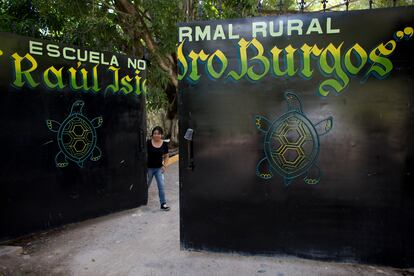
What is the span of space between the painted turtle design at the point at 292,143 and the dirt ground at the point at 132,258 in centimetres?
102

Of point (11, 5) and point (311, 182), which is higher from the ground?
point (11, 5)

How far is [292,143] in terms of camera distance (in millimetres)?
4324

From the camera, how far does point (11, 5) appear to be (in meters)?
10.3

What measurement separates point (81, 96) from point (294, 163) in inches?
140

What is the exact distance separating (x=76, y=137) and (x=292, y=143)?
3.44 meters

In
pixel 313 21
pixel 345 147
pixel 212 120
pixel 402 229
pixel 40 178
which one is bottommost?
pixel 402 229

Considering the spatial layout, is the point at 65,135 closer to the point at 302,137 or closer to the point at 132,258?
the point at 132,258

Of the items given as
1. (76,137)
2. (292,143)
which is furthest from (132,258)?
(292,143)

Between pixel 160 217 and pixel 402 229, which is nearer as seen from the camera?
pixel 402 229

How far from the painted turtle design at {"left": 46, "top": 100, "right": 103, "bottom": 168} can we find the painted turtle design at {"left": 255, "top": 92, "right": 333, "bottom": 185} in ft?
9.85

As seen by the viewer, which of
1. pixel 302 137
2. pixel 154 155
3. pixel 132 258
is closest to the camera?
pixel 302 137

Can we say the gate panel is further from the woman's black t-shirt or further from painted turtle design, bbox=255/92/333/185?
the woman's black t-shirt

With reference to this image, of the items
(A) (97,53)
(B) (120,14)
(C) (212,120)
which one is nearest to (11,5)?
(B) (120,14)

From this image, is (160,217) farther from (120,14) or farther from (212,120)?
(120,14)
